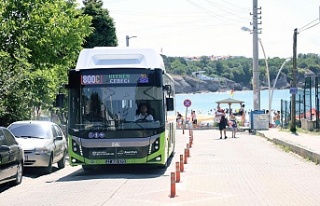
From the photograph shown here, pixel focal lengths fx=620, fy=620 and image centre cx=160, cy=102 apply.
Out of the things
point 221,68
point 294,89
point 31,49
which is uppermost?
point 221,68

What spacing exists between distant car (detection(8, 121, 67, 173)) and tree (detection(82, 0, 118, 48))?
1955 centimetres

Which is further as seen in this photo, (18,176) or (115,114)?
(115,114)

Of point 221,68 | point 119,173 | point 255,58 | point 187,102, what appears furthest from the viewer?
point 221,68

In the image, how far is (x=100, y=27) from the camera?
134ft

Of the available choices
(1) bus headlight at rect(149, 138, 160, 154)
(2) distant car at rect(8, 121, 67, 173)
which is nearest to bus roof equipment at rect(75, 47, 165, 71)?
(1) bus headlight at rect(149, 138, 160, 154)

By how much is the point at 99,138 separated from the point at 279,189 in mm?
5460

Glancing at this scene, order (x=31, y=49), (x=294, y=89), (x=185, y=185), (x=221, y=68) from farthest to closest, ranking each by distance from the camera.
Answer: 1. (x=221, y=68)
2. (x=294, y=89)
3. (x=31, y=49)
4. (x=185, y=185)

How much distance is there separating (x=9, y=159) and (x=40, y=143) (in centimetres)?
427

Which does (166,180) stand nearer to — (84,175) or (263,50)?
(84,175)

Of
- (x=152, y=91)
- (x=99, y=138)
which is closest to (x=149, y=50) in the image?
(x=152, y=91)

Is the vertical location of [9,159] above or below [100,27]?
below

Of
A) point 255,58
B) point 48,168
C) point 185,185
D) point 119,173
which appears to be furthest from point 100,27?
point 185,185

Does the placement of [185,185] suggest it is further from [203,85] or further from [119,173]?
[203,85]

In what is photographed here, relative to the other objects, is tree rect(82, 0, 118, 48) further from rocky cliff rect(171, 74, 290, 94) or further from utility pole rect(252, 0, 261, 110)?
rocky cliff rect(171, 74, 290, 94)
